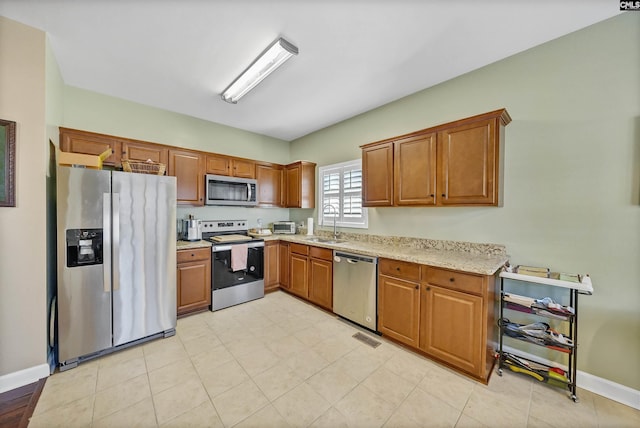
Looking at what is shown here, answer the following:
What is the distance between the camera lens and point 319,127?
4117 millimetres

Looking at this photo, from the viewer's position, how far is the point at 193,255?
3.03 meters

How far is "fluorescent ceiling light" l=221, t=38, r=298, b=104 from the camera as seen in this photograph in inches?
80.7

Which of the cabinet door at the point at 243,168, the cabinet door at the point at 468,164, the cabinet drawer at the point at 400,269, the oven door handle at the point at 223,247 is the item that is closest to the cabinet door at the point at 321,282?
the cabinet drawer at the point at 400,269

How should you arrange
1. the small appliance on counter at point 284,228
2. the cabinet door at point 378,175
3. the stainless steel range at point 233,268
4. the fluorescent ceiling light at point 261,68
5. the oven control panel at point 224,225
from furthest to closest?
the small appliance on counter at point 284,228, the oven control panel at point 224,225, the stainless steel range at point 233,268, the cabinet door at point 378,175, the fluorescent ceiling light at point 261,68

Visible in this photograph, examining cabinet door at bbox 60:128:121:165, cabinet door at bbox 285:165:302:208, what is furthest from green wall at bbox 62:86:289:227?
cabinet door at bbox 285:165:302:208

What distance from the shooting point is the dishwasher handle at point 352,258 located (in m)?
2.59

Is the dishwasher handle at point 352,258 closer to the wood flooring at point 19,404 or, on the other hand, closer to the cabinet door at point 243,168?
the cabinet door at point 243,168

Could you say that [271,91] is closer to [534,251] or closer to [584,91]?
[584,91]

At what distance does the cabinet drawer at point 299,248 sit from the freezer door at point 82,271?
2.16 meters

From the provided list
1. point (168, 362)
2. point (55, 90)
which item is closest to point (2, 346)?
point (168, 362)

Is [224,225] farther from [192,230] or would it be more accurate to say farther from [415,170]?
[415,170]

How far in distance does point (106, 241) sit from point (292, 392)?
6.97ft

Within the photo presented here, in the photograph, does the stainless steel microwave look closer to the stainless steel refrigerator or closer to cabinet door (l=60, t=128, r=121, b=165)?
the stainless steel refrigerator

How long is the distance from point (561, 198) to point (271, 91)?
309cm
